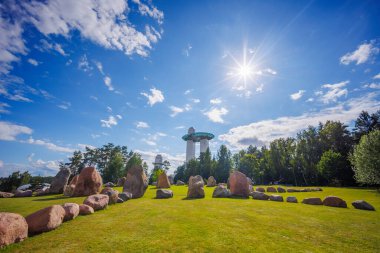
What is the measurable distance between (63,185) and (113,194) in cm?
1341

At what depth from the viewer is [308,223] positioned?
8273 millimetres

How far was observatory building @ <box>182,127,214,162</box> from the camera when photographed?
102512 millimetres

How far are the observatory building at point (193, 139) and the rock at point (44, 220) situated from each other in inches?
3722

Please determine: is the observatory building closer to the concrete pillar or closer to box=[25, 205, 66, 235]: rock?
the concrete pillar

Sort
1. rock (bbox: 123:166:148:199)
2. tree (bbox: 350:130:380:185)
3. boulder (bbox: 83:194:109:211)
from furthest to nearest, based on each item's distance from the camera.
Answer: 1. tree (bbox: 350:130:380:185)
2. rock (bbox: 123:166:148:199)
3. boulder (bbox: 83:194:109:211)

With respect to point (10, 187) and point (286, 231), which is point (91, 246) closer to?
point (286, 231)

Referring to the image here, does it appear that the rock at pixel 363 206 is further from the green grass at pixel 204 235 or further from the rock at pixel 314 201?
the green grass at pixel 204 235

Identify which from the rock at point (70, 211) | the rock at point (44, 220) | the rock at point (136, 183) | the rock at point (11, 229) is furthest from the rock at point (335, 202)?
the rock at point (11, 229)

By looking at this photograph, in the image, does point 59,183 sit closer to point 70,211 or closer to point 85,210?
point 85,210

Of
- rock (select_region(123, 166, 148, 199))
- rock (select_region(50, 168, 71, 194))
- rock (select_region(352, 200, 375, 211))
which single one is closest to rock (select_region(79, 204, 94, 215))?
rock (select_region(123, 166, 148, 199))

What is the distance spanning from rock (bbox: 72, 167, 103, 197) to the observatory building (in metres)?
84.7

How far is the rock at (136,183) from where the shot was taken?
1725 centimetres

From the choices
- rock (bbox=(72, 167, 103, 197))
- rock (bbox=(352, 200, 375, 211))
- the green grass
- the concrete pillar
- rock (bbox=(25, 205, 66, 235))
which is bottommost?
the green grass

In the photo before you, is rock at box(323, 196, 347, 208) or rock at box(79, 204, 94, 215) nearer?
rock at box(79, 204, 94, 215)
